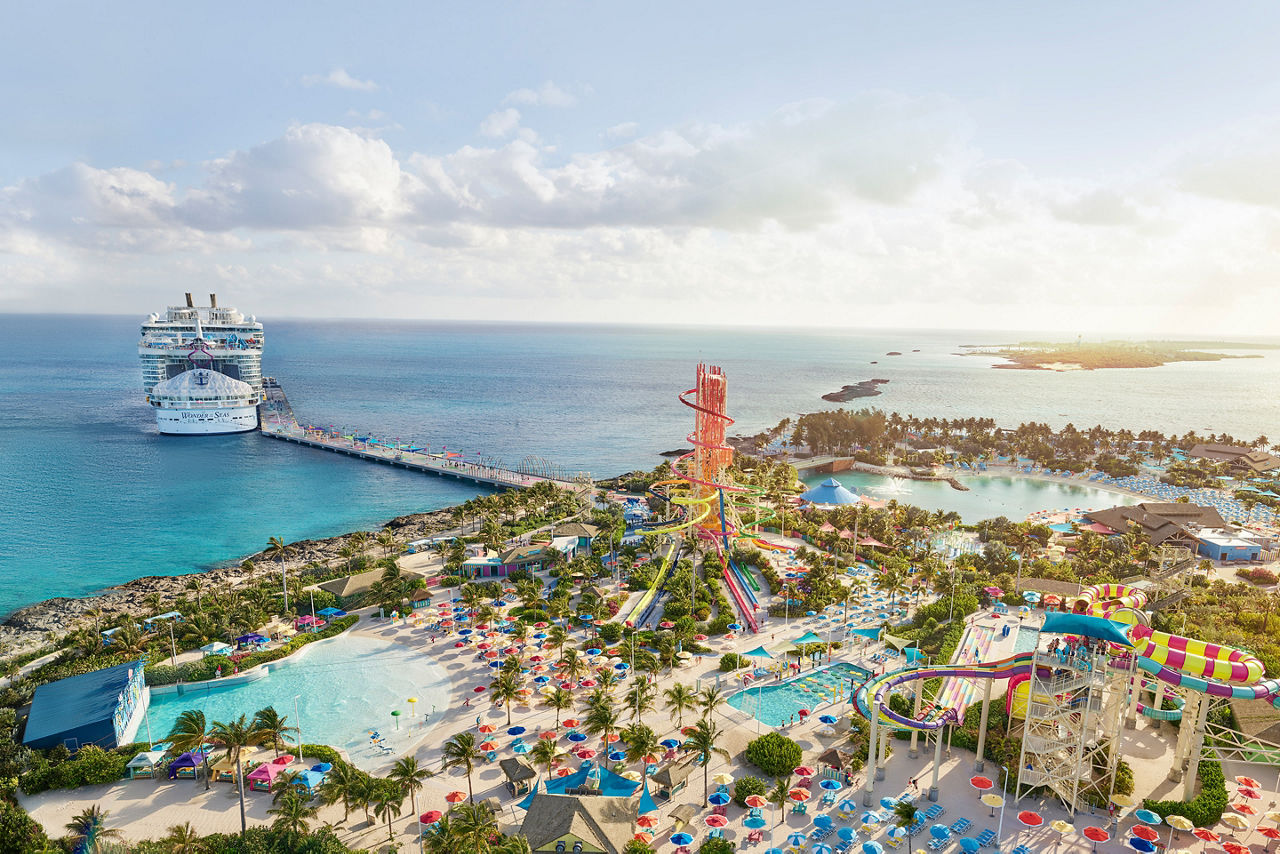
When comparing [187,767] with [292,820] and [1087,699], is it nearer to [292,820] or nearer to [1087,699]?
[292,820]

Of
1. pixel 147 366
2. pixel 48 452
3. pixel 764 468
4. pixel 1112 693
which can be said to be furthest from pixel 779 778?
pixel 147 366

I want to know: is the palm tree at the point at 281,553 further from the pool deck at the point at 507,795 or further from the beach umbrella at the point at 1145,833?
the beach umbrella at the point at 1145,833

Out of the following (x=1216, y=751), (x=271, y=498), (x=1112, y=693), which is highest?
(x=1112, y=693)

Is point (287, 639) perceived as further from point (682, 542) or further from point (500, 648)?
point (682, 542)

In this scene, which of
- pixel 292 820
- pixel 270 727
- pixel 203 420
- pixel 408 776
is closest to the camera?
pixel 292 820

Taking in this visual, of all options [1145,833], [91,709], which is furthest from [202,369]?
[1145,833]

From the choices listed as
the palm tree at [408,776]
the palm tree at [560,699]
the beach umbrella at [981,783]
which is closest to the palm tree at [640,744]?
the palm tree at [560,699]
